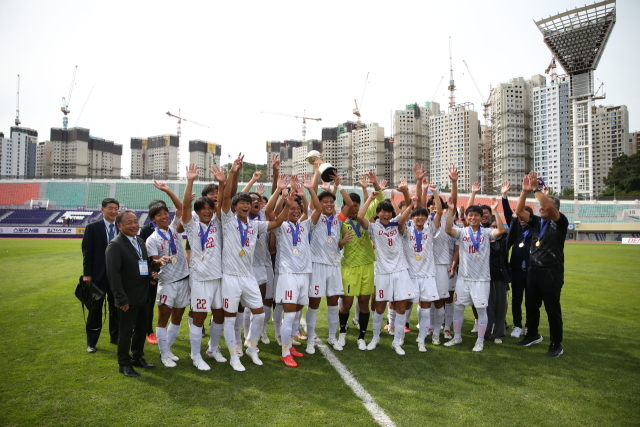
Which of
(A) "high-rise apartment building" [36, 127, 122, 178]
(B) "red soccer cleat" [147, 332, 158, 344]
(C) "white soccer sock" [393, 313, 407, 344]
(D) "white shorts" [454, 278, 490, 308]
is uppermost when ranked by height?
(A) "high-rise apartment building" [36, 127, 122, 178]

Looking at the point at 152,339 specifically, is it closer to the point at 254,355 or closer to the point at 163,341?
the point at 163,341

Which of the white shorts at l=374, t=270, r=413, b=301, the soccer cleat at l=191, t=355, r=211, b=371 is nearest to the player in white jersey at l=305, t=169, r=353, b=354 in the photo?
the white shorts at l=374, t=270, r=413, b=301

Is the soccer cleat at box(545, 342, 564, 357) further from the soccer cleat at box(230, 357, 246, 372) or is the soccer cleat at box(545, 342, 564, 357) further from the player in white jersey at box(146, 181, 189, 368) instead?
the player in white jersey at box(146, 181, 189, 368)

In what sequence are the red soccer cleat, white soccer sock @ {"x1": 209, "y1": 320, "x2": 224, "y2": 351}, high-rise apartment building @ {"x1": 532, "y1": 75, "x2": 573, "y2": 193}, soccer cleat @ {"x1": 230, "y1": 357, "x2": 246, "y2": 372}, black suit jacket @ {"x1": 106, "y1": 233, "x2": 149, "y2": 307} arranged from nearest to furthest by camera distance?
1. black suit jacket @ {"x1": 106, "y1": 233, "x2": 149, "y2": 307}
2. soccer cleat @ {"x1": 230, "y1": 357, "x2": 246, "y2": 372}
3. white soccer sock @ {"x1": 209, "y1": 320, "x2": 224, "y2": 351}
4. the red soccer cleat
5. high-rise apartment building @ {"x1": 532, "y1": 75, "x2": 573, "y2": 193}

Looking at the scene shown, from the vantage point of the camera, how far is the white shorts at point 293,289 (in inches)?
222

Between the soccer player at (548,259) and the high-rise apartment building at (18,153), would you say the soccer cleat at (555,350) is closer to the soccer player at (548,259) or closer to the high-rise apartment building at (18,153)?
the soccer player at (548,259)

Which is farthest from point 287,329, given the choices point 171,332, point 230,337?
point 171,332

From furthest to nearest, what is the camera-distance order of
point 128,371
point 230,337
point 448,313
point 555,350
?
1. point 448,313
2. point 555,350
3. point 230,337
4. point 128,371

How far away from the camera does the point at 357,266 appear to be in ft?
20.8

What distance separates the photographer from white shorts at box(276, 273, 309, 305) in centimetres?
564

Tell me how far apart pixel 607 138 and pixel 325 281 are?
439 feet

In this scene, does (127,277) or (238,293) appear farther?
(238,293)

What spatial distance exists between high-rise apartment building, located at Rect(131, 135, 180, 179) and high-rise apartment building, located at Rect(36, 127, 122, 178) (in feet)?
37.9

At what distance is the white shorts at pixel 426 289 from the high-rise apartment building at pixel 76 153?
113338 mm
